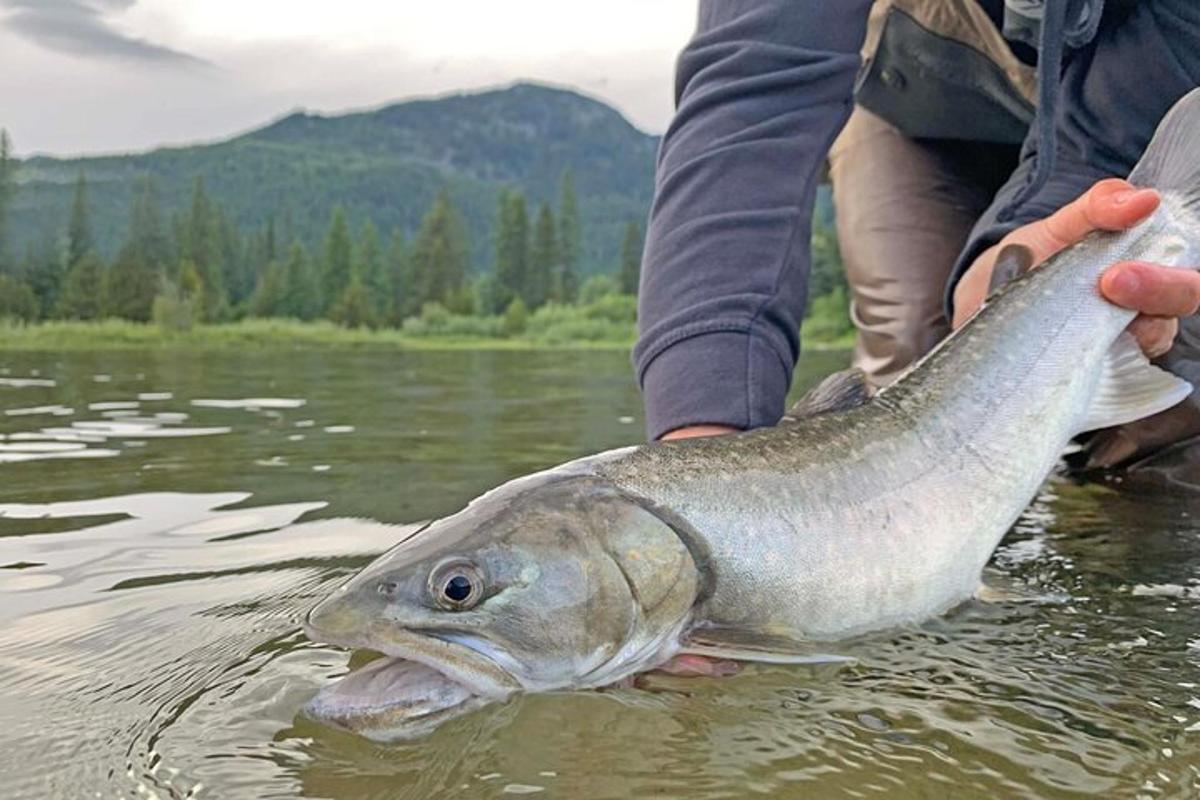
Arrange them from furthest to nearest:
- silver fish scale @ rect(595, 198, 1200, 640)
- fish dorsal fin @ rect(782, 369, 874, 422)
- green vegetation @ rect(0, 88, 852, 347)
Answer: green vegetation @ rect(0, 88, 852, 347)
fish dorsal fin @ rect(782, 369, 874, 422)
silver fish scale @ rect(595, 198, 1200, 640)

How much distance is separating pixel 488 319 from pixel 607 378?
49.1 m

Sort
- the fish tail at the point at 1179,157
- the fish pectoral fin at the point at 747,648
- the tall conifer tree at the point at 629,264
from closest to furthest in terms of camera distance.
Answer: the fish pectoral fin at the point at 747,648, the fish tail at the point at 1179,157, the tall conifer tree at the point at 629,264

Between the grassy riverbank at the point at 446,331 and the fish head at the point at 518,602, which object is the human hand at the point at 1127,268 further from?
the grassy riverbank at the point at 446,331

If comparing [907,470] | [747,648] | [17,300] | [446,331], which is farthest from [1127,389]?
[446,331]

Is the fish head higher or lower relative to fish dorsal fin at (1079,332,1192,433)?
lower

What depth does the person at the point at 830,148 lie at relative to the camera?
2.57 metres

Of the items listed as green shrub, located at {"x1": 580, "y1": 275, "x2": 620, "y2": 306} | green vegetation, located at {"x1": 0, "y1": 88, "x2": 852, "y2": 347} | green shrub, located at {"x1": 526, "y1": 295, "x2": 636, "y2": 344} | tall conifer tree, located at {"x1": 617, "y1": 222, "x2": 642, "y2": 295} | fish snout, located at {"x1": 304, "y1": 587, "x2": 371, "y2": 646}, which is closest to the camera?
fish snout, located at {"x1": 304, "y1": 587, "x2": 371, "y2": 646}

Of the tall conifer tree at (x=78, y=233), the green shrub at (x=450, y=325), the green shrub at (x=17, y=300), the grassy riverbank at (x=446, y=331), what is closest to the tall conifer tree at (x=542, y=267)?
the grassy riverbank at (x=446, y=331)

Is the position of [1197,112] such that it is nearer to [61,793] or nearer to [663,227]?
[663,227]

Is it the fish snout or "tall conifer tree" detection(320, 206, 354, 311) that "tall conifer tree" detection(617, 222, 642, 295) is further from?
the fish snout

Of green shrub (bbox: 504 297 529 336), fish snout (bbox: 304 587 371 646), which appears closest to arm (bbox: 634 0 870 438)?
fish snout (bbox: 304 587 371 646)

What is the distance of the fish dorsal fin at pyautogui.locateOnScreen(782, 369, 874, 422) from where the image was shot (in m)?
2.51

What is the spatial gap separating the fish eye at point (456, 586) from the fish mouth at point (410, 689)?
0.06 meters

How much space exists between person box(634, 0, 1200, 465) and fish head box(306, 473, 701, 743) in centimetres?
50
